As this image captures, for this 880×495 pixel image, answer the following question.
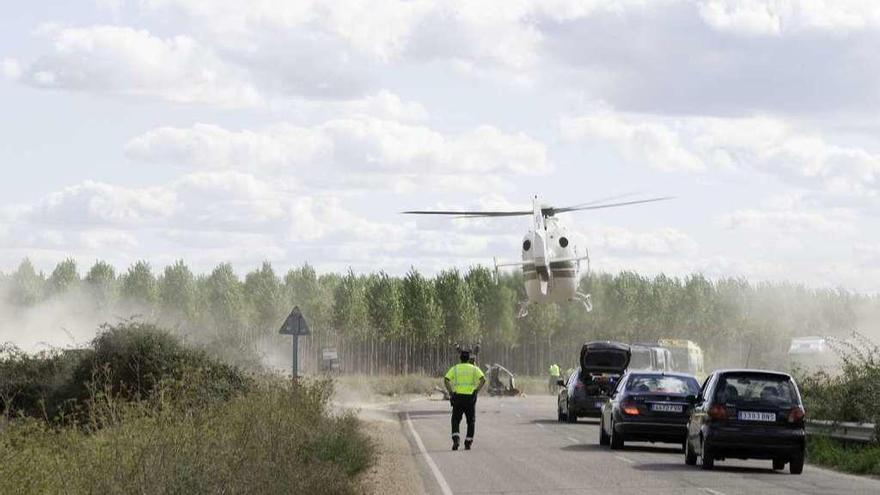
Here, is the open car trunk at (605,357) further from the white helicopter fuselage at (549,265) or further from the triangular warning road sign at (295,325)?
the white helicopter fuselage at (549,265)

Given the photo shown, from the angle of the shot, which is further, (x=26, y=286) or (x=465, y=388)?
(x=26, y=286)

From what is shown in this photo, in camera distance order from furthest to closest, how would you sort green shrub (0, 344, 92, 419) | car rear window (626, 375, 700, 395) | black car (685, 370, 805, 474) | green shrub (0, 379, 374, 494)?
green shrub (0, 344, 92, 419) < car rear window (626, 375, 700, 395) < black car (685, 370, 805, 474) < green shrub (0, 379, 374, 494)

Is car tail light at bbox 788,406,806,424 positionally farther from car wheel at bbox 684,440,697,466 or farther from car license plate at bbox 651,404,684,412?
car license plate at bbox 651,404,684,412

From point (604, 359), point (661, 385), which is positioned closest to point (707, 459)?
point (661, 385)

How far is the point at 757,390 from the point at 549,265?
45.0 meters

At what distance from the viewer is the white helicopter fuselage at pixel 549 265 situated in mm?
70562

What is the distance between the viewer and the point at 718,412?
25781mm

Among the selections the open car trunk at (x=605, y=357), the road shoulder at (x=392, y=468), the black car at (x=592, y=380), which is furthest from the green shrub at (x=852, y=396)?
the open car trunk at (x=605, y=357)

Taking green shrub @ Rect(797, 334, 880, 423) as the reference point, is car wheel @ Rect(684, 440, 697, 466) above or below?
below

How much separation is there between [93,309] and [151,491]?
122 m

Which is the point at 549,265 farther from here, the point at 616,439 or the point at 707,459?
the point at 707,459

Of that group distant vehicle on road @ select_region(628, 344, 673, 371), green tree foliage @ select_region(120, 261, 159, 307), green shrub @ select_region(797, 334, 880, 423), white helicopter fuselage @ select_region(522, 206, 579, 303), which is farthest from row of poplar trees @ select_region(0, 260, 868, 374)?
green shrub @ select_region(797, 334, 880, 423)

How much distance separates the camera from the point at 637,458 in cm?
2892

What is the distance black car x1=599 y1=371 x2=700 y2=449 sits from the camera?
31047mm
